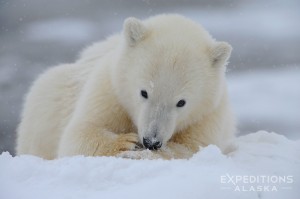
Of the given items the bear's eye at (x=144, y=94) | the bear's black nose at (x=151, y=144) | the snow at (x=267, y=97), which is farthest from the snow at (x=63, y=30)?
the bear's black nose at (x=151, y=144)

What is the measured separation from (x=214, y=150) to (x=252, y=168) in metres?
0.33

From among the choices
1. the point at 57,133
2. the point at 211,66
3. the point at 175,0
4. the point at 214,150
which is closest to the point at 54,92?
the point at 57,133

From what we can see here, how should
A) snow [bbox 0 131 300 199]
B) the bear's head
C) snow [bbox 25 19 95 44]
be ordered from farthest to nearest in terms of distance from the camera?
snow [bbox 25 19 95 44]
the bear's head
snow [bbox 0 131 300 199]

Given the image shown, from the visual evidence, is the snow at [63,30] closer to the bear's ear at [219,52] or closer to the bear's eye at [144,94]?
the bear's ear at [219,52]

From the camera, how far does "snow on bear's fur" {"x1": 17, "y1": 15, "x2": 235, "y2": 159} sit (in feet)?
14.0

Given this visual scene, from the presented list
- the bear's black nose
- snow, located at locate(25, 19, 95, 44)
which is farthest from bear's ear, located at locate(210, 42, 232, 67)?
snow, located at locate(25, 19, 95, 44)

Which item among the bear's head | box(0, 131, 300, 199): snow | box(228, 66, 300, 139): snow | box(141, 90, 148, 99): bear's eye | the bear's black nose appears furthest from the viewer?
box(228, 66, 300, 139): snow

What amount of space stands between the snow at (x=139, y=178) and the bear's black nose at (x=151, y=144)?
1.92ft

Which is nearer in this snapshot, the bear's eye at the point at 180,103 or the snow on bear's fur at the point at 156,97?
the snow on bear's fur at the point at 156,97

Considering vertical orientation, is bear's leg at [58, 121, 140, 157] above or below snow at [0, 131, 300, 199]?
above

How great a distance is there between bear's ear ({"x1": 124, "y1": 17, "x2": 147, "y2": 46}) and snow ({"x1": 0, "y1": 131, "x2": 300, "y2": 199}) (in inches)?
56.5

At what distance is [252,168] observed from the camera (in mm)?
3633

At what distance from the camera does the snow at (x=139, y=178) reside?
2.99m

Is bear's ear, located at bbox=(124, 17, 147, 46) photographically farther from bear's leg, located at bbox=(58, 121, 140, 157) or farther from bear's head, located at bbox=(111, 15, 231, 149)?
bear's leg, located at bbox=(58, 121, 140, 157)
